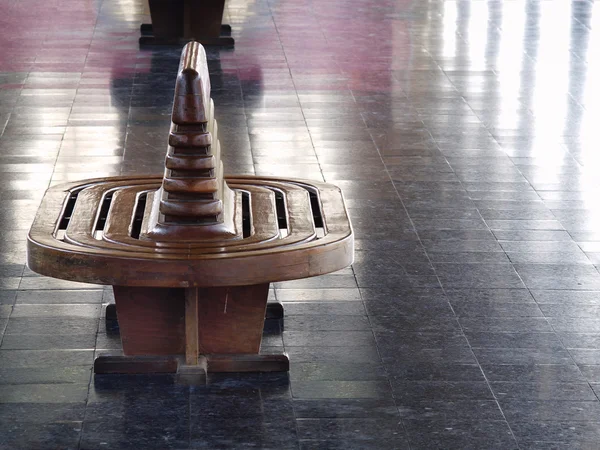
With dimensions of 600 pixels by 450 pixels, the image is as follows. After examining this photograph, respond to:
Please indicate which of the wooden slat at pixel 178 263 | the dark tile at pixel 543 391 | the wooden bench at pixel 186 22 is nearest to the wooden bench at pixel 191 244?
the wooden slat at pixel 178 263

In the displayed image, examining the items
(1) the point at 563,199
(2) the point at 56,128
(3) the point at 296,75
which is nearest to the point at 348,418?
(1) the point at 563,199

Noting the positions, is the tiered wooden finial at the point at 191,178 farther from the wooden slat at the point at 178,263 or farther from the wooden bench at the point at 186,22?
the wooden bench at the point at 186,22

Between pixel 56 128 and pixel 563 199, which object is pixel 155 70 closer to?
pixel 56 128

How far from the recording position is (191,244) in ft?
13.9

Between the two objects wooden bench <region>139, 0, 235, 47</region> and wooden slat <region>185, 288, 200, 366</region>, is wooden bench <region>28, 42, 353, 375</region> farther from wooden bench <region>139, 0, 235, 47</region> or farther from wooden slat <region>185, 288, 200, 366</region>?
wooden bench <region>139, 0, 235, 47</region>

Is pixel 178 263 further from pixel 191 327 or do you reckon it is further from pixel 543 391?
pixel 543 391

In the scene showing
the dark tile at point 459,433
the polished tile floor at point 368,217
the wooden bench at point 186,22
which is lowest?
the polished tile floor at point 368,217

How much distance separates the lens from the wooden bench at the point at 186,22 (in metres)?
11.5

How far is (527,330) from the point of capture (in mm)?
5156

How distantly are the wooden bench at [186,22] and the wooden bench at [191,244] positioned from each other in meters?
6.69

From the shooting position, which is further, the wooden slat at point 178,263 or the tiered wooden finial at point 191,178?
the tiered wooden finial at point 191,178

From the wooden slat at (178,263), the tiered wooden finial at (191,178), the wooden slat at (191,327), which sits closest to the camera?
the wooden slat at (178,263)

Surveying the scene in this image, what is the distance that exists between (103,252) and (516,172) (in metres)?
4.16

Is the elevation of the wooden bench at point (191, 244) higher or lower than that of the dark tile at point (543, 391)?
higher
